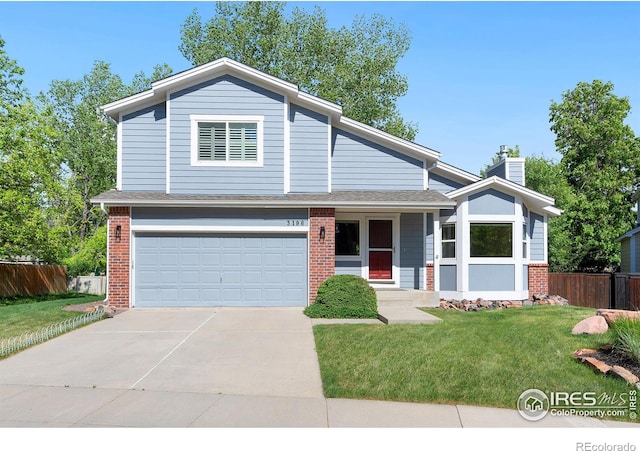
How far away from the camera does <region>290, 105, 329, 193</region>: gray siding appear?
1488 centimetres

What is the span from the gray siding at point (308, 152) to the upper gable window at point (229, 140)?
1.04 meters

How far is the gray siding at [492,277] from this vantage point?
50.4ft

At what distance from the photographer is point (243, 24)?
3167 cm

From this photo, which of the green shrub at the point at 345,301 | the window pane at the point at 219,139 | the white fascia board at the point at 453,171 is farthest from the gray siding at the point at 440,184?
the window pane at the point at 219,139

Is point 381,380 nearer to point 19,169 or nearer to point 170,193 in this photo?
point 170,193

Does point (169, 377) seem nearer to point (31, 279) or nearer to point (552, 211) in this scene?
point (552, 211)

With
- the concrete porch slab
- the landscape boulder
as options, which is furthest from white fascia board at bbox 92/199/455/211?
the landscape boulder

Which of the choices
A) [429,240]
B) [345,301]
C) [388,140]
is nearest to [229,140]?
[388,140]

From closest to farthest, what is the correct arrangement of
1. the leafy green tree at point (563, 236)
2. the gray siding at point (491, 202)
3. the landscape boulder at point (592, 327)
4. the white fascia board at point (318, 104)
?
1. the landscape boulder at point (592, 327)
2. the white fascia board at point (318, 104)
3. the gray siding at point (491, 202)
4. the leafy green tree at point (563, 236)

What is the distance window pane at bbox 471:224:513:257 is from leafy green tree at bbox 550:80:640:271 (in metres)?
15.7

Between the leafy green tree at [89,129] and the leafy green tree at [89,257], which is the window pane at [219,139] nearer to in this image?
the leafy green tree at [89,257]

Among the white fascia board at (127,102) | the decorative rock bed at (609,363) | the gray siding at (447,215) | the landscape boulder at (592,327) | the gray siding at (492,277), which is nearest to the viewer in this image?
the decorative rock bed at (609,363)
